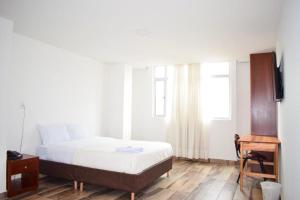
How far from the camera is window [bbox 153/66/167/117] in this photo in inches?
255

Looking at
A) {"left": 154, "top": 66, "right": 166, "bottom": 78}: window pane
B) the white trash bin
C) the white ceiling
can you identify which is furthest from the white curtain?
the white trash bin

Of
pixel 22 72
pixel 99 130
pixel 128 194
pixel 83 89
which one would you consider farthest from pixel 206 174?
pixel 22 72

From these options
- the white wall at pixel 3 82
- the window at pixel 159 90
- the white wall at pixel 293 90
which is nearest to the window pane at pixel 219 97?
the window at pixel 159 90

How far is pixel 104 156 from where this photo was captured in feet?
11.1

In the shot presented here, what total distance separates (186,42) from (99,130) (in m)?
3.35

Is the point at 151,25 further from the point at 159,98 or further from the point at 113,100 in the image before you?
the point at 159,98

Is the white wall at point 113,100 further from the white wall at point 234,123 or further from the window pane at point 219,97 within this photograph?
the window pane at point 219,97

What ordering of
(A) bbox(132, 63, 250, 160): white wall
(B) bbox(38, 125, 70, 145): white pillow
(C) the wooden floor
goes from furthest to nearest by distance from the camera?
(A) bbox(132, 63, 250, 160): white wall, (B) bbox(38, 125, 70, 145): white pillow, (C) the wooden floor

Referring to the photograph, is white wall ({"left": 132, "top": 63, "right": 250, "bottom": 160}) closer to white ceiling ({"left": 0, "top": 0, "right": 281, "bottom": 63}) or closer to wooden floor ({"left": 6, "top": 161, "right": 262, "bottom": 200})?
white ceiling ({"left": 0, "top": 0, "right": 281, "bottom": 63})

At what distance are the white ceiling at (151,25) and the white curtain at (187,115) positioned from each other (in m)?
1.08

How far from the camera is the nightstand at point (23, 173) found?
3.19 metres

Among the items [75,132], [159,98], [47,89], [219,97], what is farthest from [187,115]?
[47,89]

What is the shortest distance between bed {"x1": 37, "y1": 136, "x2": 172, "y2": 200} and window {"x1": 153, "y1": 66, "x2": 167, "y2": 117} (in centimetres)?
248

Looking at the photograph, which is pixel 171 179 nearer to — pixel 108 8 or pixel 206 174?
pixel 206 174
